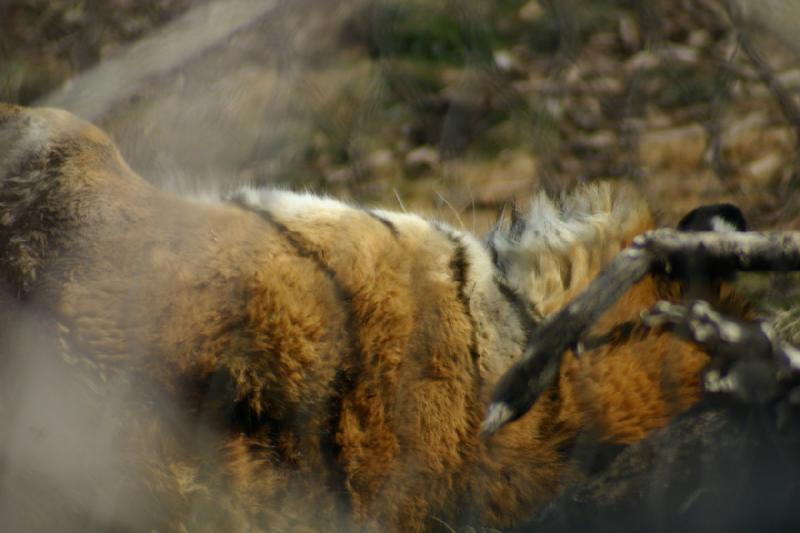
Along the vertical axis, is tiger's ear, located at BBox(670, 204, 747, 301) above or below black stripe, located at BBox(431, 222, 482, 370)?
above

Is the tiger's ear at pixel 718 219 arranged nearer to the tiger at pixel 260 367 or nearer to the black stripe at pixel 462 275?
the tiger at pixel 260 367

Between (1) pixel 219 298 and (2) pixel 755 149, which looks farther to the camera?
(2) pixel 755 149

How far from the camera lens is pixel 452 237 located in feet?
4.88

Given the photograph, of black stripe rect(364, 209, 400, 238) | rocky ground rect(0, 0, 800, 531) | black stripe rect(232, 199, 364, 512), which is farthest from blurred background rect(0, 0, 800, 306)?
black stripe rect(232, 199, 364, 512)

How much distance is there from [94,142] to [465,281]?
532 millimetres

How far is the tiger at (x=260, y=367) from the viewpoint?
117 cm

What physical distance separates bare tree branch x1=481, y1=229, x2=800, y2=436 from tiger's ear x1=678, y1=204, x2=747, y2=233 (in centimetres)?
23

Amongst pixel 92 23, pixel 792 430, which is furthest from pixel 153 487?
pixel 792 430

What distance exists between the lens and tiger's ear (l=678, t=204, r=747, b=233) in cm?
146

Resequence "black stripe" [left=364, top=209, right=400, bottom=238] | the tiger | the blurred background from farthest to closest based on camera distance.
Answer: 1. the blurred background
2. "black stripe" [left=364, top=209, right=400, bottom=238]
3. the tiger

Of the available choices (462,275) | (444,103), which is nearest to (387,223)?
(462,275)

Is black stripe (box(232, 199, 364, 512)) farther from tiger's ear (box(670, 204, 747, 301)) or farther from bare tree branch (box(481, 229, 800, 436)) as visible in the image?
tiger's ear (box(670, 204, 747, 301))

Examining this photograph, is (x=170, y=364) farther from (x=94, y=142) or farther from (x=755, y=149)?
(x=755, y=149)

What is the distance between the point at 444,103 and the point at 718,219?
0.76 metres
